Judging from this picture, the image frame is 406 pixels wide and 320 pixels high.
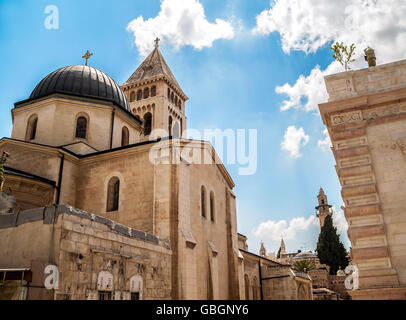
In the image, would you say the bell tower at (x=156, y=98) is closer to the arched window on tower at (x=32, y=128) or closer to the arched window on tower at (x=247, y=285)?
the arched window on tower at (x=32, y=128)

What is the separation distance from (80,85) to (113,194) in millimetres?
8030

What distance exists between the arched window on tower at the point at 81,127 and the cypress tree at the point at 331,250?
36116 millimetres

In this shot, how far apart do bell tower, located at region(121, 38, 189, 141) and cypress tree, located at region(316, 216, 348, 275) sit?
23.1 metres

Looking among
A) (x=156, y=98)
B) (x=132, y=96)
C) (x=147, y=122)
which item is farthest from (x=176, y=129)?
(x=132, y=96)

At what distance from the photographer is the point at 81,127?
66.8 ft

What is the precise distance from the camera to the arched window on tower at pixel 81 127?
794 inches

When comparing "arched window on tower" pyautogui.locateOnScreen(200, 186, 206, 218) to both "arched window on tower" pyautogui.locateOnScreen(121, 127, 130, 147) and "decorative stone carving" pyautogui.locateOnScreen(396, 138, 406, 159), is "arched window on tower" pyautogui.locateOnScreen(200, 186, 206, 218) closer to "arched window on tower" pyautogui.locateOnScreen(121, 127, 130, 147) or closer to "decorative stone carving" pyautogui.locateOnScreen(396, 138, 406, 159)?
"arched window on tower" pyautogui.locateOnScreen(121, 127, 130, 147)

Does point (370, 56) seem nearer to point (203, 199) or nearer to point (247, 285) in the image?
point (203, 199)

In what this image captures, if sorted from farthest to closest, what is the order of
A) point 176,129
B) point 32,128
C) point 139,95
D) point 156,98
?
point 176,129 < point 139,95 < point 156,98 < point 32,128

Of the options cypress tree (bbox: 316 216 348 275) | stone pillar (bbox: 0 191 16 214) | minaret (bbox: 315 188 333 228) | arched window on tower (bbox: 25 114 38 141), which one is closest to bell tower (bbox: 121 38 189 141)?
arched window on tower (bbox: 25 114 38 141)

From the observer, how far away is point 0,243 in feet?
30.2
